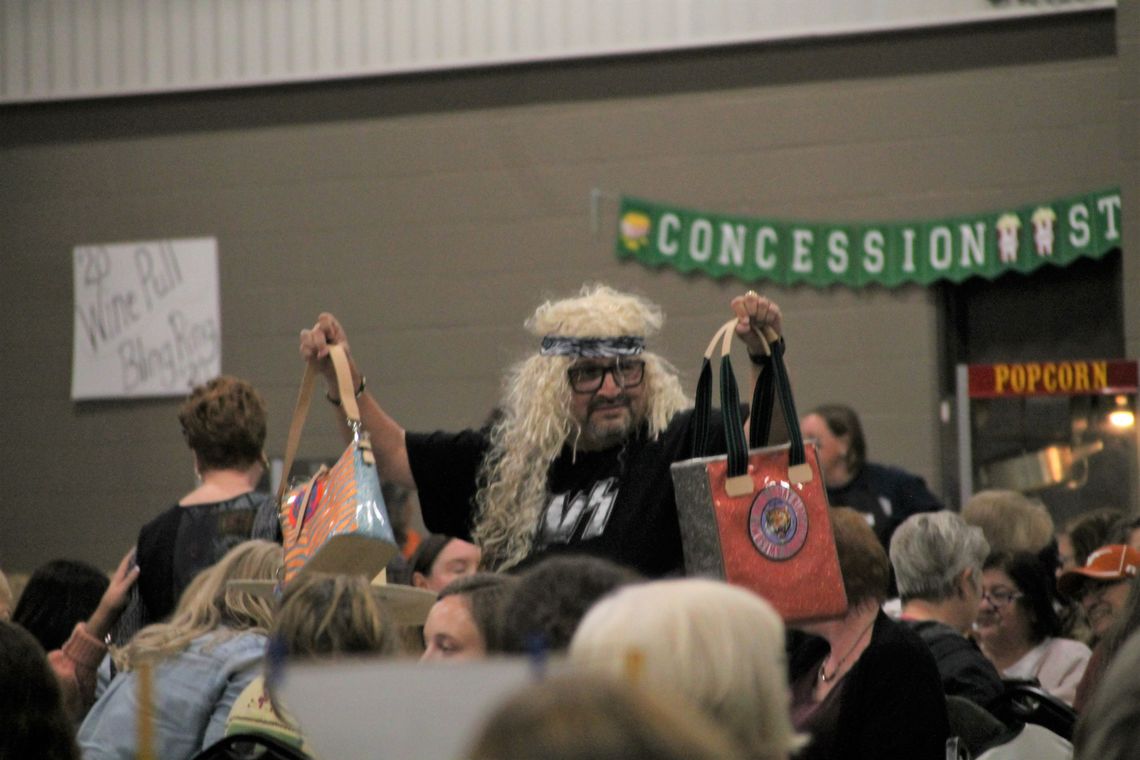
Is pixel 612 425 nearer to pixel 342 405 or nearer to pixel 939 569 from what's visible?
pixel 342 405

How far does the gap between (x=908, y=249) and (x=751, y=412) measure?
4.04m

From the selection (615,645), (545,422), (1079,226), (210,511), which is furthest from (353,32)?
(615,645)

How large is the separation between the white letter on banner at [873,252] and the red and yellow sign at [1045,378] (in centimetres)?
60

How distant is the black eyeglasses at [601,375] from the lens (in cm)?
315

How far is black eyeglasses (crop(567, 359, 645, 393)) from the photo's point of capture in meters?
3.15

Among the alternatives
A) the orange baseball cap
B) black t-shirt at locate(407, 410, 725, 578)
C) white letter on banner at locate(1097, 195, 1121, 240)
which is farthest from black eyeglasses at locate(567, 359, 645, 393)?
white letter on banner at locate(1097, 195, 1121, 240)

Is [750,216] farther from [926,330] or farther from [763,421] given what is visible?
[763,421]

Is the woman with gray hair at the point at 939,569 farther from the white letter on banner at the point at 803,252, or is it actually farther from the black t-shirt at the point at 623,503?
the white letter on banner at the point at 803,252

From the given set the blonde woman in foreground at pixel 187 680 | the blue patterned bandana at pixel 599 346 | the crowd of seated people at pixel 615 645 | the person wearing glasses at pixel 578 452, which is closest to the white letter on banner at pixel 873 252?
the crowd of seated people at pixel 615 645

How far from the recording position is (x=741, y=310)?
9.52 ft

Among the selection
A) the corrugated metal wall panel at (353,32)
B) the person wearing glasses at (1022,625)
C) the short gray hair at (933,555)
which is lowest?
the person wearing glasses at (1022,625)

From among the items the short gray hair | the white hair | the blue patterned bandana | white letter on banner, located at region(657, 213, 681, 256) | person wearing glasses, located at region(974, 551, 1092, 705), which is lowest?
person wearing glasses, located at region(974, 551, 1092, 705)

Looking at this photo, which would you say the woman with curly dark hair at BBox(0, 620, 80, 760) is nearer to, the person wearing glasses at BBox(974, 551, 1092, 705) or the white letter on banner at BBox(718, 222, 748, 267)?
the person wearing glasses at BBox(974, 551, 1092, 705)

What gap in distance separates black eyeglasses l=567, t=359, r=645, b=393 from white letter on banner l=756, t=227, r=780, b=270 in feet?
13.0
